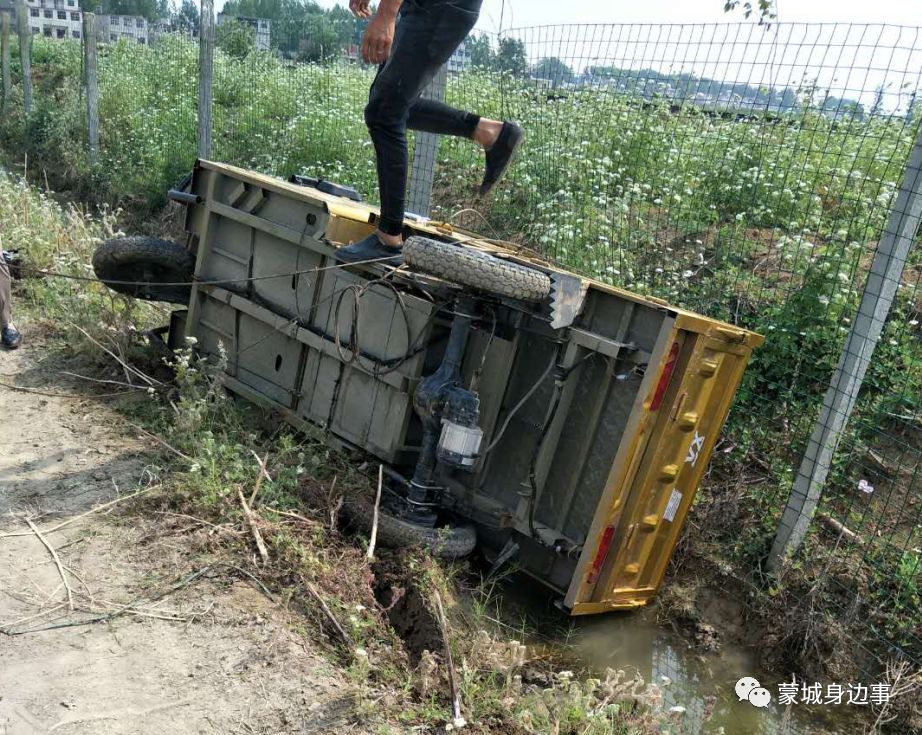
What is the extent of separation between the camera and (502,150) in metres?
4.82

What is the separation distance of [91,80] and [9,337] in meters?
6.77

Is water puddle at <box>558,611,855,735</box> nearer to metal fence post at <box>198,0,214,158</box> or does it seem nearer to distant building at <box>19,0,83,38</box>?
metal fence post at <box>198,0,214,158</box>

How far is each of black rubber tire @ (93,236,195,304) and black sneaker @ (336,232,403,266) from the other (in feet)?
4.67

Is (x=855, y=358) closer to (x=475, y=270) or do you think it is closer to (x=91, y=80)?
(x=475, y=270)

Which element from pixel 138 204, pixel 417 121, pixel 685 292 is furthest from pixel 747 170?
pixel 138 204

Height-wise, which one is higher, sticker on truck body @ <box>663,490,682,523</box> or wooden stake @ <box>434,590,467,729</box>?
sticker on truck body @ <box>663,490,682,523</box>

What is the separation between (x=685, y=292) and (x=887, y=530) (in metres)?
2.04

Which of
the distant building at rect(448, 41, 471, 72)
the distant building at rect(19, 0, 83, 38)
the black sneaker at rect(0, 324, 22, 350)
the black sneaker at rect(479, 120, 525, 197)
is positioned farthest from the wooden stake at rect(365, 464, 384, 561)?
the distant building at rect(19, 0, 83, 38)

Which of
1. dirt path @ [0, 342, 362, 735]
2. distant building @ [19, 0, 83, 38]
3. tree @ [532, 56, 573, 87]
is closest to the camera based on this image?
dirt path @ [0, 342, 362, 735]

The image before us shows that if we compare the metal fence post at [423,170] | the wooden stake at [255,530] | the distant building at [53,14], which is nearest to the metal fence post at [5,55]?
the metal fence post at [423,170]

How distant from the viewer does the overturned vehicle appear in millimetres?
3852

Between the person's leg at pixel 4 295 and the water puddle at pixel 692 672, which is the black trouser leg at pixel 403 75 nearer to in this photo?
the water puddle at pixel 692 672

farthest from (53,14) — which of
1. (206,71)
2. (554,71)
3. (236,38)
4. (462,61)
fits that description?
(554,71)

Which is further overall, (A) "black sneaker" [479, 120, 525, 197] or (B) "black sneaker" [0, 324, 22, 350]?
(B) "black sneaker" [0, 324, 22, 350]
